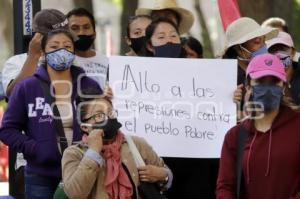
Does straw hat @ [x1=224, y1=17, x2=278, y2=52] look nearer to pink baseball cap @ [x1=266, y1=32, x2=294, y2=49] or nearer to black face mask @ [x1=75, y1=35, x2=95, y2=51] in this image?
pink baseball cap @ [x1=266, y1=32, x2=294, y2=49]

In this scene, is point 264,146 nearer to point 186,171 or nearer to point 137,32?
point 186,171

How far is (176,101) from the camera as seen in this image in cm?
803

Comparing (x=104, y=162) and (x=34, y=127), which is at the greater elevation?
(x=34, y=127)

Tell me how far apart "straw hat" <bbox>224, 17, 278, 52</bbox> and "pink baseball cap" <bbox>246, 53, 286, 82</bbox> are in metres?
1.10

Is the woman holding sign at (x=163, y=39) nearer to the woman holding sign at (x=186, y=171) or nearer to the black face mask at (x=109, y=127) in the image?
the woman holding sign at (x=186, y=171)

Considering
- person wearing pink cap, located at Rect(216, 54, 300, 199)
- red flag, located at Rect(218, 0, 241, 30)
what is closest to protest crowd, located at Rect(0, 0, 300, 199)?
person wearing pink cap, located at Rect(216, 54, 300, 199)

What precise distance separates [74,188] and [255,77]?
4.43 ft

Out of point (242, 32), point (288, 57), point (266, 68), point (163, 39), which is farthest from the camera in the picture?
point (288, 57)

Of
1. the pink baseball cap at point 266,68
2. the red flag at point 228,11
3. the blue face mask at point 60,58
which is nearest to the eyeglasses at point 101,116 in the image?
the blue face mask at point 60,58

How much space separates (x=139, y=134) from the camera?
8.00 meters

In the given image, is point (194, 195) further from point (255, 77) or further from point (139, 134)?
point (255, 77)

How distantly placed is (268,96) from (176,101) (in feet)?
4.05

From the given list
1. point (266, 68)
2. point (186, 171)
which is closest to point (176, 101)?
point (186, 171)

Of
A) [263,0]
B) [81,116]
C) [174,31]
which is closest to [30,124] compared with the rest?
[81,116]
